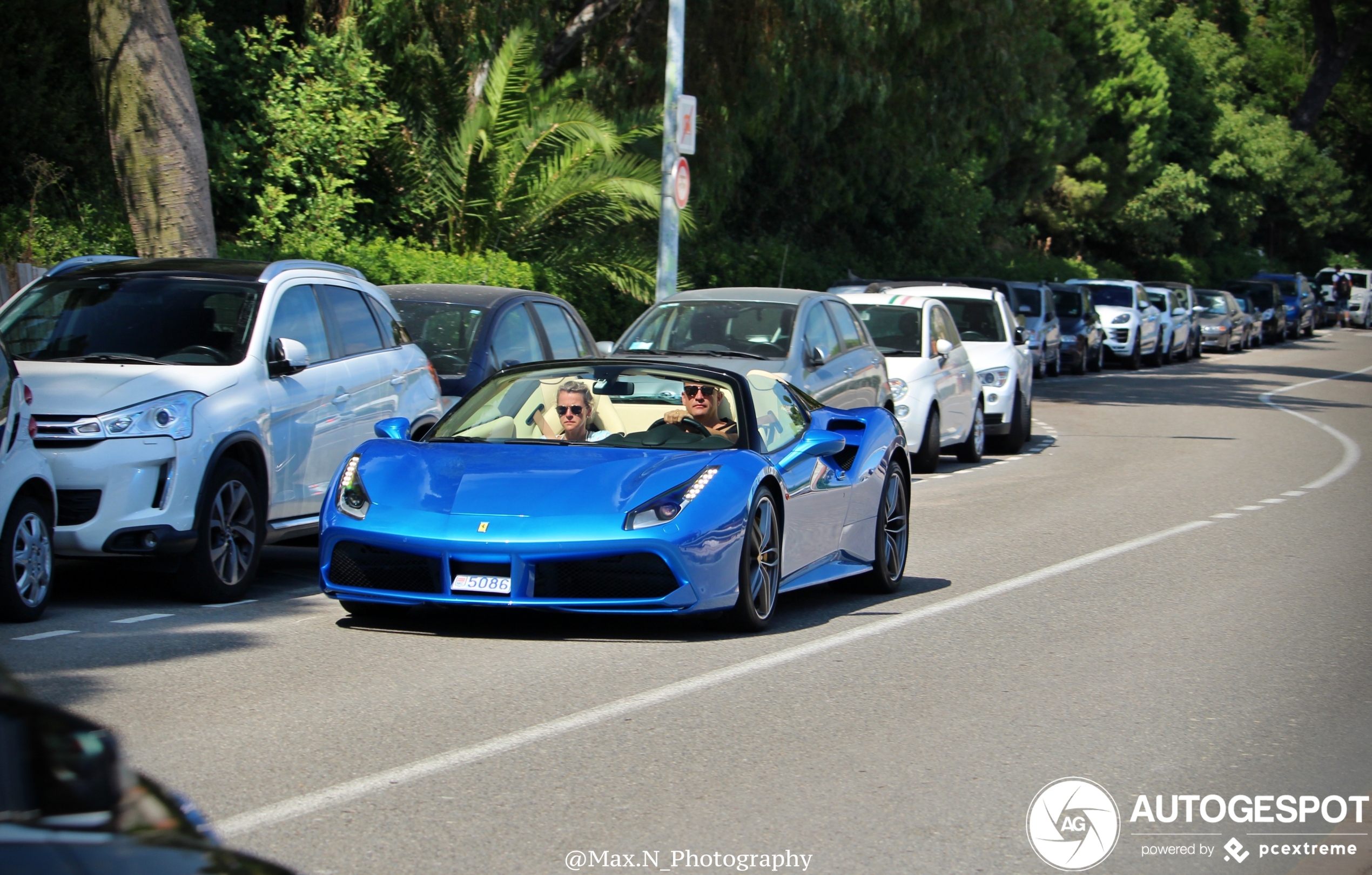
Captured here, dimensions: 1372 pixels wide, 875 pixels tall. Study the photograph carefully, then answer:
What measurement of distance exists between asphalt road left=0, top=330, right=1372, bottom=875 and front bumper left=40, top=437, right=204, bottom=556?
39 cm

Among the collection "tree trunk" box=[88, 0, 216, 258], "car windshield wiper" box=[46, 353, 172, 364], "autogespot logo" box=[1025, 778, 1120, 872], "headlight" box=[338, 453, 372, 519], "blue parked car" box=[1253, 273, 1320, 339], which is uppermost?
"tree trunk" box=[88, 0, 216, 258]

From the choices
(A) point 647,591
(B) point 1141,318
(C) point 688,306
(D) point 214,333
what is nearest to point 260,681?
(A) point 647,591

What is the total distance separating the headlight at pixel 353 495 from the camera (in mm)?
8008

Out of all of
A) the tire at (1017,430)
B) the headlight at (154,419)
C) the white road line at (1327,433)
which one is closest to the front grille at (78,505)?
the headlight at (154,419)

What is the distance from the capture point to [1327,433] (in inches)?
953

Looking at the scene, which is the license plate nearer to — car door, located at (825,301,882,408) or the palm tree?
car door, located at (825,301,882,408)

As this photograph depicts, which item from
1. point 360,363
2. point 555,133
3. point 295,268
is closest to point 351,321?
point 360,363

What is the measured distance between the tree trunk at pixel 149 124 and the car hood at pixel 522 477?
807 centimetres

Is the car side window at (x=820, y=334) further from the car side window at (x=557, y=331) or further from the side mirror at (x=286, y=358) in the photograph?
the side mirror at (x=286, y=358)

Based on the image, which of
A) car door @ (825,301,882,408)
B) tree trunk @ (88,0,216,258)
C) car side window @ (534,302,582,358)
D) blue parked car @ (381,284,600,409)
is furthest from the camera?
tree trunk @ (88,0,216,258)

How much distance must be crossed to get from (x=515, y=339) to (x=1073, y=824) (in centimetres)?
883

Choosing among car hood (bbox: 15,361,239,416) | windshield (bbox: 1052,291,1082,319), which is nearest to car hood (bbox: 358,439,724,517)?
car hood (bbox: 15,361,239,416)

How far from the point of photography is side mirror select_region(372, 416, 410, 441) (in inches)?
342

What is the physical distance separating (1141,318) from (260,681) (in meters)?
36.5
